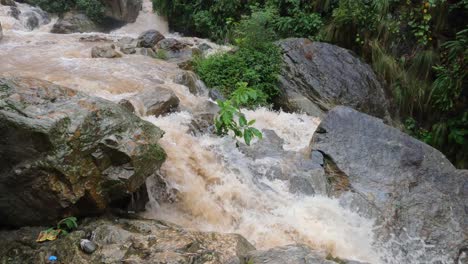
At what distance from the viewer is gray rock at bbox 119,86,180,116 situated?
6.06m

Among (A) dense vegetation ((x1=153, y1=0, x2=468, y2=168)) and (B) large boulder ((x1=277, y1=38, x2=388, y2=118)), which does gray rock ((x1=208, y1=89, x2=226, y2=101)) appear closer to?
(A) dense vegetation ((x1=153, y1=0, x2=468, y2=168))

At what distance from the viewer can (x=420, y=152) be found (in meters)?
5.78

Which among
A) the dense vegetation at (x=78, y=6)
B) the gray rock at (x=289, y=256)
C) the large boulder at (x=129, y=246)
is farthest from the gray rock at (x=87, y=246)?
the dense vegetation at (x=78, y=6)

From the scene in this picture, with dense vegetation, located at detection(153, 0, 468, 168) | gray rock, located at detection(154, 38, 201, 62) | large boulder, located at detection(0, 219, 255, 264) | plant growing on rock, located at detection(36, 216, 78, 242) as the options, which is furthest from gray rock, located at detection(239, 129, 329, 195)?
gray rock, located at detection(154, 38, 201, 62)

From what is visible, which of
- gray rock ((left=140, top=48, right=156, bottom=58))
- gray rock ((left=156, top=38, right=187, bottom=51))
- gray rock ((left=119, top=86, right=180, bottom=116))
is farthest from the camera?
gray rock ((left=156, top=38, right=187, bottom=51))

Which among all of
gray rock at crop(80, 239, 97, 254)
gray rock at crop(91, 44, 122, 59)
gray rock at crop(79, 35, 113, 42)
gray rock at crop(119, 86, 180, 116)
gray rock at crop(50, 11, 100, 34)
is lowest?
gray rock at crop(50, 11, 100, 34)

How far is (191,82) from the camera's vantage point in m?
7.98

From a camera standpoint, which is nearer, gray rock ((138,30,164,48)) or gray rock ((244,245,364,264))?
gray rock ((244,245,364,264))

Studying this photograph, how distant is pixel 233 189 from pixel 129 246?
1.93m

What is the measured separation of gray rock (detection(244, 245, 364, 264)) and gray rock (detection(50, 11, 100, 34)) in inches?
496

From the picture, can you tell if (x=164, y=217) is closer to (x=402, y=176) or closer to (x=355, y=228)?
(x=355, y=228)

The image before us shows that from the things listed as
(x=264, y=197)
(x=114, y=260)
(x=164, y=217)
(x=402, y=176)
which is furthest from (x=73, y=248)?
(x=402, y=176)

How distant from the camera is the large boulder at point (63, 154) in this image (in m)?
3.19

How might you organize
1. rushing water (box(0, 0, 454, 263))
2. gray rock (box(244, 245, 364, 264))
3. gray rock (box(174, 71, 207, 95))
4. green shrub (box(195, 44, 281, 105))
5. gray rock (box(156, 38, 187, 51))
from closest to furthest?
gray rock (box(244, 245, 364, 264)), rushing water (box(0, 0, 454, 263)), gray rock (box(174, 71, 207, 95)), green shrub (box(195, 44, 281, 105)), gray rock (box(156, 38, 187, 51))
